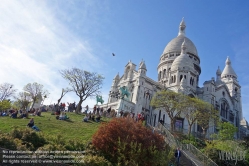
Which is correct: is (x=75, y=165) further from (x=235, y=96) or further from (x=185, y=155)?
(x=235, y=96)

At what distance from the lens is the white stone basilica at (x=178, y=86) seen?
41.8 meters

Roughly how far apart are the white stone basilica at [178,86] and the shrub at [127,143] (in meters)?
20.8

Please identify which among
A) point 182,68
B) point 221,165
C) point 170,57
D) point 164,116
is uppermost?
point 170,57

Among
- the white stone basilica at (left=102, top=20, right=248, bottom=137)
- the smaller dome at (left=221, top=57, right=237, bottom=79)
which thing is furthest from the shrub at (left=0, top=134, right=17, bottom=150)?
the smaller dome at (left=221, top=57, right=237, bottom=79)

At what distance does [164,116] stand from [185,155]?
2126 centimetres

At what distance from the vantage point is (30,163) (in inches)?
397

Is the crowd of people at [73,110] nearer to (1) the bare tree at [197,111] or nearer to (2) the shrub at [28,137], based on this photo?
(1) the bare tree at [197,111]

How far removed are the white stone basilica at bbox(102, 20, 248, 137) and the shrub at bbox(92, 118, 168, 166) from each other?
20.8 m

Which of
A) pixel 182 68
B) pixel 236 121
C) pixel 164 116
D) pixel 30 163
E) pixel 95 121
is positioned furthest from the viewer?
pixel 236 121

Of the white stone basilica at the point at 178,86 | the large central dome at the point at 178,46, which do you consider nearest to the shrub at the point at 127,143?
the white stone basilica at the point at 178,86

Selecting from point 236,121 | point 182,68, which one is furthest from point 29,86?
point 236,121

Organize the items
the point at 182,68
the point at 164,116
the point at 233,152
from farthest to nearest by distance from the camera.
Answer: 1. the point at 182,68
2. the point at 164,116
3. the point at 233,152

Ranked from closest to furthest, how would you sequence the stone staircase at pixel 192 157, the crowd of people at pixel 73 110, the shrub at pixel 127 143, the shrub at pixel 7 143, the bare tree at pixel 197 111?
the shrub at pixel 7 143 < the shrub at pixel 127 143 < the stone staircase at pixel 192 157 < the crowd of people at pixel 73 110 < the bare tree at pixel 197 111

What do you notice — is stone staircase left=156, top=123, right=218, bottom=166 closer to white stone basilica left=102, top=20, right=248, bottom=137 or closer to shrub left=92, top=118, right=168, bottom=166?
shrub left=92, top=118, right=168, bottom=166
